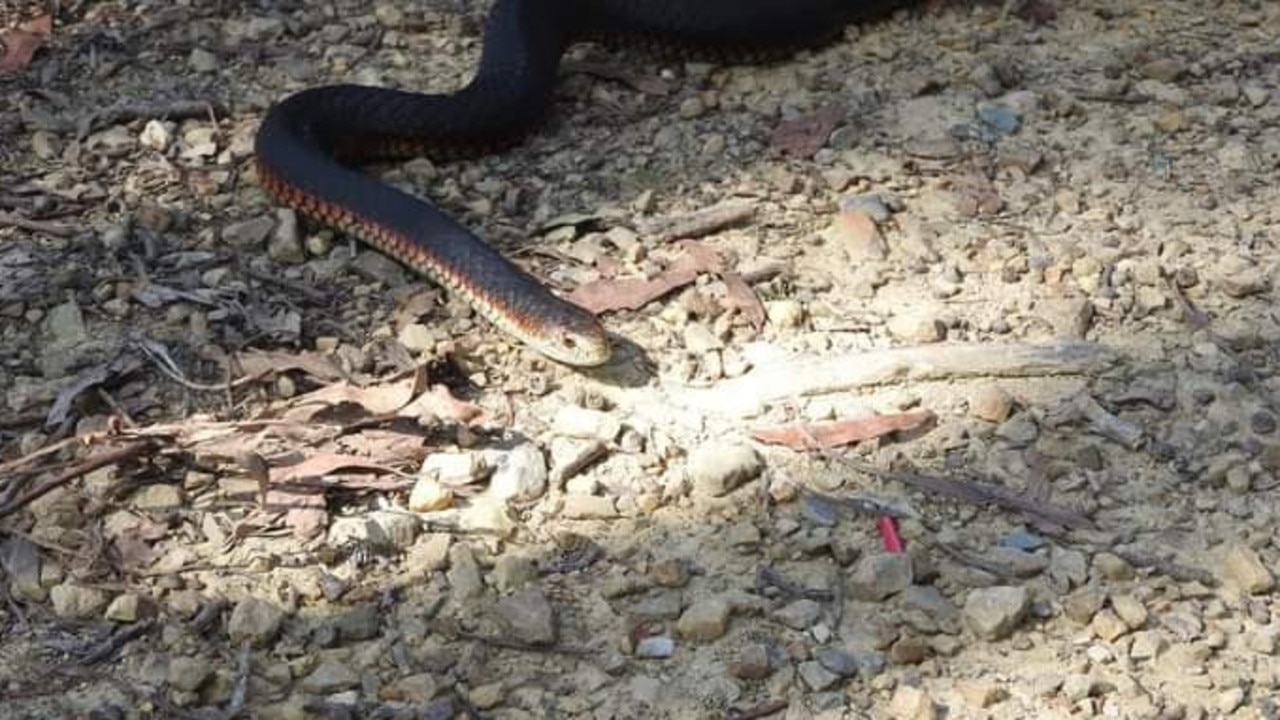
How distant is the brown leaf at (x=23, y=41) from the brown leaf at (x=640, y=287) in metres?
2.74

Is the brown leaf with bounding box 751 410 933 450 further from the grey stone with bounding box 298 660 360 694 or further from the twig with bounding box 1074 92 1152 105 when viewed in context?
the twig with bounding box 1074 92 1152 105

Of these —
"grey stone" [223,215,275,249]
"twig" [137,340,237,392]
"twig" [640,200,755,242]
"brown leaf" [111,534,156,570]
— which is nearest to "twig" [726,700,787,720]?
"brown leaf" [111,534,156,570]

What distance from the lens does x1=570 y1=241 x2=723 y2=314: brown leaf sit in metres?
6.09

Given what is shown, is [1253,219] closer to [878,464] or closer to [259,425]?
[878,464]

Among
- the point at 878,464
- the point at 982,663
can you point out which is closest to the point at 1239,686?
the point at 982,663

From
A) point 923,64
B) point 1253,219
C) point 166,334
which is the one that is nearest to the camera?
point 166,334

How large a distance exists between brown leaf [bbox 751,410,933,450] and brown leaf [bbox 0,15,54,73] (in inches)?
145

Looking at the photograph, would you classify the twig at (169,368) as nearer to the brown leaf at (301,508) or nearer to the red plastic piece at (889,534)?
the brown leaf at (301,508)

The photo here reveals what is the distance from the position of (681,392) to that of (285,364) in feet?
3.91

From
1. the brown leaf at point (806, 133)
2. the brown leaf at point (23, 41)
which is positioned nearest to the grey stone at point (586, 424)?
the brown leaf at point (806, 133)

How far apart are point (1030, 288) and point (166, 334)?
2.72 metres

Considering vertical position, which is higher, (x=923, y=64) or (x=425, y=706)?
(x=923, y=64)

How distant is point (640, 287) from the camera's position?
6.16 meters

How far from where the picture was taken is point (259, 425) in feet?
17.8
